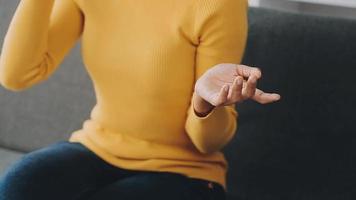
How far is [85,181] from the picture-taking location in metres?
1.18

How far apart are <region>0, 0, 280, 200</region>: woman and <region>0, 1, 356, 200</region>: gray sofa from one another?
15 cm

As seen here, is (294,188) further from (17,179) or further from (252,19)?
(17,179)

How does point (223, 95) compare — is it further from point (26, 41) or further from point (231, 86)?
point (26, 41)

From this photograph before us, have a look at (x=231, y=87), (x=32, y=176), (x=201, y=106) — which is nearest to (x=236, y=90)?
(x=231, y=87)

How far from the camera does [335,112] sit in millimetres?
1329

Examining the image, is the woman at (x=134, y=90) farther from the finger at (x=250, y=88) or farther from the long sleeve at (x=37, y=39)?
the finger at (x=250, y=88)

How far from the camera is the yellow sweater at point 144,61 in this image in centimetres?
118

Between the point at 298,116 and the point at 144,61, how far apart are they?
390 mm

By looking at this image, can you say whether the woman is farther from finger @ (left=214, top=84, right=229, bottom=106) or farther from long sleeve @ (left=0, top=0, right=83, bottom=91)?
finger @ (left=214, top=84, right=229, bottom=106)

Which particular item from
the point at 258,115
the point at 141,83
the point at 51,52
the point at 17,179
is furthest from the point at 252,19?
the point at 17,179

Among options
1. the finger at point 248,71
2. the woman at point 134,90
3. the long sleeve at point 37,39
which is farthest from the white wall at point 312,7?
the finger at point 248,71

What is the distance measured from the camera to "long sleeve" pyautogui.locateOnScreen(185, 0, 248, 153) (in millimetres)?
1155

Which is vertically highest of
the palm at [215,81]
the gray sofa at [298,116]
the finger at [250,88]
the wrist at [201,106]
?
the finger at [250,88]

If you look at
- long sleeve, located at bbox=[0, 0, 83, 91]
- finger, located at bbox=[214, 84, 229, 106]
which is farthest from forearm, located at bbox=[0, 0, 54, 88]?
finger, located at bbox=[214, 84, 229, 106]
